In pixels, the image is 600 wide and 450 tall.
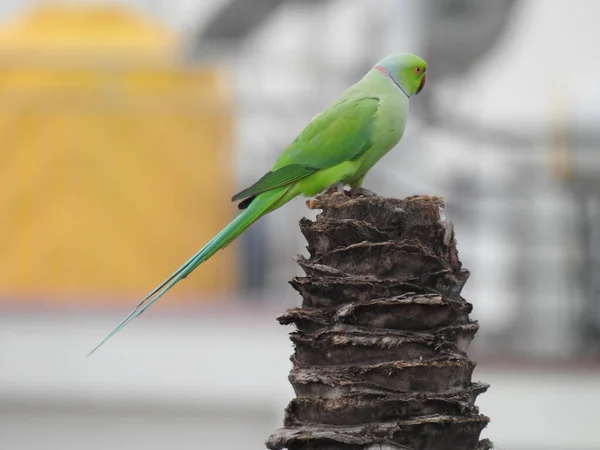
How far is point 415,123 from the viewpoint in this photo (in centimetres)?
1112

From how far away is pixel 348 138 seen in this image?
4062 mm

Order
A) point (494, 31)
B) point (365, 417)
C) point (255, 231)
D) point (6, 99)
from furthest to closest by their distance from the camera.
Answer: point (6, 99) < point (255, 231) < point (494, 31) < point (365, 417)

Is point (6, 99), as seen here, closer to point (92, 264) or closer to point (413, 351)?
point (92, 264)

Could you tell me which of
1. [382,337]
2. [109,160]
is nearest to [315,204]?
[382,337]

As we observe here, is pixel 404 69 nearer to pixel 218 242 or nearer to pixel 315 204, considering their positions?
pixel 218 242

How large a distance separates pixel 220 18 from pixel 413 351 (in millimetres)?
8783

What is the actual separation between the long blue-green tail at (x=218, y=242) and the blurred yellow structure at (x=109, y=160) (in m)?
7.98

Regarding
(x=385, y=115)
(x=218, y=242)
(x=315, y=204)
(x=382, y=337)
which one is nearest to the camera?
(x=382, y=337)

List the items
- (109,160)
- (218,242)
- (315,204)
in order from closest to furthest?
1. (315,204)
2. (218,242)
3. (109,160)

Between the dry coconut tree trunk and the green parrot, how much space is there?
116 centimetres

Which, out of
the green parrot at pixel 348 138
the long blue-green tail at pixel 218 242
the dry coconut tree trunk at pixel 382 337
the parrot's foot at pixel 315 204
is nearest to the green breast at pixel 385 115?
the green parrot at pixel 348 138

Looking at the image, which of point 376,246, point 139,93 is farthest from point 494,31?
point 376,246

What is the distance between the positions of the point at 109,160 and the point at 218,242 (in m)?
8.96

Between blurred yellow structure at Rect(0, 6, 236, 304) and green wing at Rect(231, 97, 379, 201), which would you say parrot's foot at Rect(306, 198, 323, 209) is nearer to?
green wing at Rect(231, 97, 379, 201)
